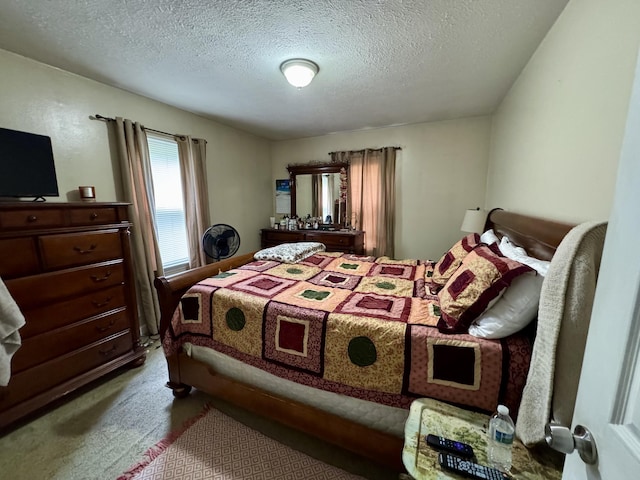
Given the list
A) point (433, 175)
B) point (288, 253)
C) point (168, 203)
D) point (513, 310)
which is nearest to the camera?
point (513, 310)

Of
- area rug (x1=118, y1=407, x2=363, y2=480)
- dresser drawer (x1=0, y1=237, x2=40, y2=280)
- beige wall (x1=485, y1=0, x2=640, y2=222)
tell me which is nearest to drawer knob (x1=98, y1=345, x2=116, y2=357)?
dresser drawer (x1=0, y1=237, x2=40, y2=280)

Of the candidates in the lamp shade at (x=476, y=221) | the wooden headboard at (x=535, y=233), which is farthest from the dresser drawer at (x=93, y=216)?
the lamp shade at (x=476, y=221)

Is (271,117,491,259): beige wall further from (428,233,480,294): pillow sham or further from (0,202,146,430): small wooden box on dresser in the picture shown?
(0,202,146,430): small wooden box on dresser

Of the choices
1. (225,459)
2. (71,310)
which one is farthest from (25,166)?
(225,459)

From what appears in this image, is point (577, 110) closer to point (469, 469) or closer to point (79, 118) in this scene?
point (469, 469)

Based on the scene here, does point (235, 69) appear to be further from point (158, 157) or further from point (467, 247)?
point (467, 247)

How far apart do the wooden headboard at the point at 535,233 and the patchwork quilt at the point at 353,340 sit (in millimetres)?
481

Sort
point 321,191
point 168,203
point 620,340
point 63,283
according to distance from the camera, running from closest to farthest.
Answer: point 620,340 → point 63,283 → point 168,203 → point 321,191

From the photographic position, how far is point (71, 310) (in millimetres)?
1706

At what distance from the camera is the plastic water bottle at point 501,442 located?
80cm

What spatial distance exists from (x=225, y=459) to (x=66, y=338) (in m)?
1.34

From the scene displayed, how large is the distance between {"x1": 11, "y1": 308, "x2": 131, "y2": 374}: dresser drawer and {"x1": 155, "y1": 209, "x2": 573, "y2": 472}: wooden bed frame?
0.52m

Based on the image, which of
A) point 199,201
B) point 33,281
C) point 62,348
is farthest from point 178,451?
point 199,201

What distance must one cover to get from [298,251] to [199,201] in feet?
4.65
